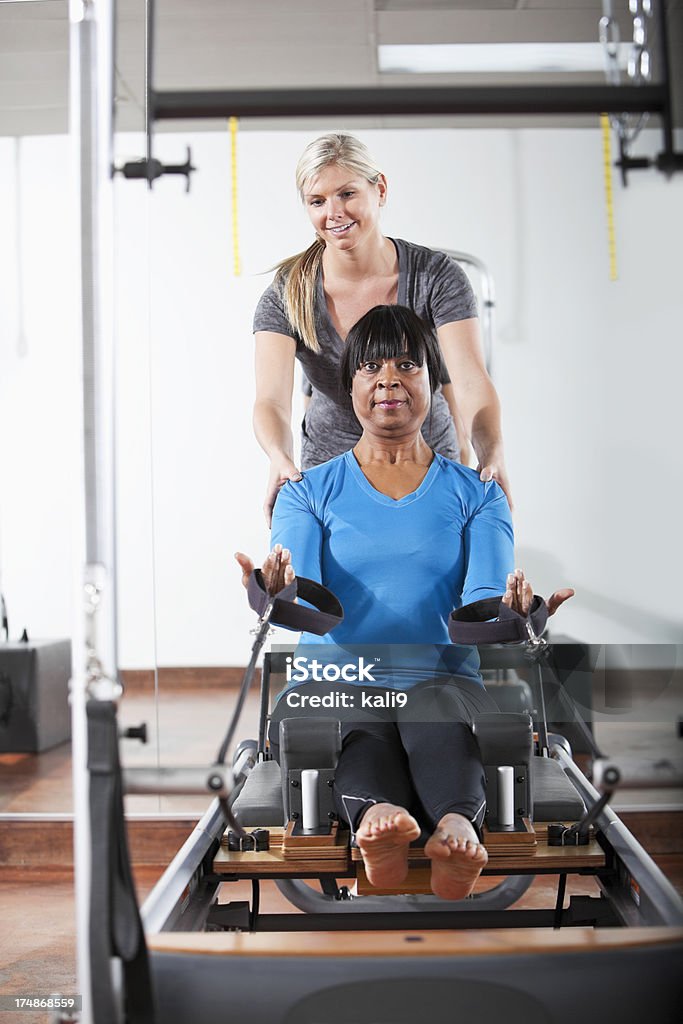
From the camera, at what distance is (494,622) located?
1.75 meters

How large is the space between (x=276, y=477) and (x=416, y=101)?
657 millimetres

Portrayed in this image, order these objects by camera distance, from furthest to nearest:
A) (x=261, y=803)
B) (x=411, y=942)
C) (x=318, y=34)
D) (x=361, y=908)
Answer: (x=361, y=908)
(x=261, y=803)
(x=318, y=34)
(x=411, y=942)

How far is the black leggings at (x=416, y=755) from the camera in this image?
1698mm

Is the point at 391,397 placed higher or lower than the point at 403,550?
higher

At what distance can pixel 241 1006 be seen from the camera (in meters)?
1.40

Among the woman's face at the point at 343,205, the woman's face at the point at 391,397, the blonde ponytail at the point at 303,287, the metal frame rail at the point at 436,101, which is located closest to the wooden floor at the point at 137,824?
the woman's face at the point at 391,397

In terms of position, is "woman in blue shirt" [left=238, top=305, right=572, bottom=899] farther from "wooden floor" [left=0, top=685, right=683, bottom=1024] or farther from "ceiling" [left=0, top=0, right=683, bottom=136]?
"ceiling" [left=0, top=0, right=683, bottom=136]

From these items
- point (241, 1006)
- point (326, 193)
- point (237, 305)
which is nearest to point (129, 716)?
point (241, 1006)

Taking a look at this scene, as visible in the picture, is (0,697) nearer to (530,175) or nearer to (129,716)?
(129,716)

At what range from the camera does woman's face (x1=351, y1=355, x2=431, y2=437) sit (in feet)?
6.00

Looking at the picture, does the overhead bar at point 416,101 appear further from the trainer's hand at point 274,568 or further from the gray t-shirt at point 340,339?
the trainer's hand at point 274,568

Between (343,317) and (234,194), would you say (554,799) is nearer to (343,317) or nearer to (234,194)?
(343,317)

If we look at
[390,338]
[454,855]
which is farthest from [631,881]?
[390,338]

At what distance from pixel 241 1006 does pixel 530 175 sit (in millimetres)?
1356
